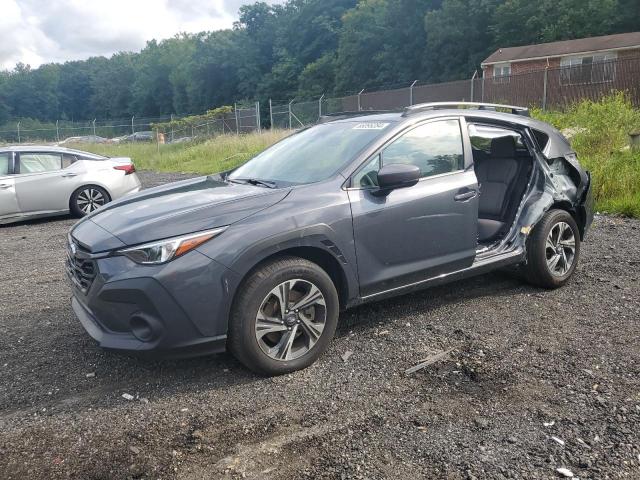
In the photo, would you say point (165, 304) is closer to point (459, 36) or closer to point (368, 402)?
point (368, 402)

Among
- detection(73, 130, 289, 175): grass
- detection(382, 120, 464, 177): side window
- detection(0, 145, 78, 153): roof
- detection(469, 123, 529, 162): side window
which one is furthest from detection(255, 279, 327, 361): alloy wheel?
Result: detection(73, 130, 289, 175): grass

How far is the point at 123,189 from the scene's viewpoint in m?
10.7

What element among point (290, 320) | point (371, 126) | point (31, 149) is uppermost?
point (31, 149)

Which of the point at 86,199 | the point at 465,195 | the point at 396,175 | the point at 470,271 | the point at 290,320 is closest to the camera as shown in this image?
the point at 290,320

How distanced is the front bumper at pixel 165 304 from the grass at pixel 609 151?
6895 millimetres

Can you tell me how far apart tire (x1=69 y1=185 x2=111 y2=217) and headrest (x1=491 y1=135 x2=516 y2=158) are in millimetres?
7564

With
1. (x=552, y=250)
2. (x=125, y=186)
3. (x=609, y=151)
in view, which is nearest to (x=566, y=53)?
(x=609, y=151)

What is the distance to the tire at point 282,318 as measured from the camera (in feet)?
11.2

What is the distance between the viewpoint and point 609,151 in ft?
34.4

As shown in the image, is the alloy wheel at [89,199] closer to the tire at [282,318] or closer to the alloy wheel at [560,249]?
the tire at [282,318]

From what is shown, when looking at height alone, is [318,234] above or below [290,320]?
above

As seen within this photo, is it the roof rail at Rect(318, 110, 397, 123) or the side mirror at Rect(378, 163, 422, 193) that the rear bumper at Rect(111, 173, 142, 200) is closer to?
the roof rail at Rect(318, 110, 397, 123)

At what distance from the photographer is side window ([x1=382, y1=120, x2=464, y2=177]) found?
4.21 metres

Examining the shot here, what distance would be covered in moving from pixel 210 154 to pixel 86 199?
40.8 feet
